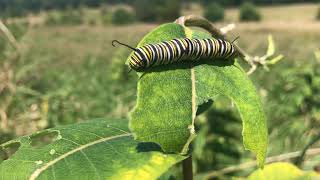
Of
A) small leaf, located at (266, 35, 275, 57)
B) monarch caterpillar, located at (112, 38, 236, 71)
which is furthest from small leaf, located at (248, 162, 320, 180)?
monarch caterpillar, located at (112, 38, 236, 71)

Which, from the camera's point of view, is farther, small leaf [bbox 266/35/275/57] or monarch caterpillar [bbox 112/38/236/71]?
small leaf [bbox 266/35/275/57]

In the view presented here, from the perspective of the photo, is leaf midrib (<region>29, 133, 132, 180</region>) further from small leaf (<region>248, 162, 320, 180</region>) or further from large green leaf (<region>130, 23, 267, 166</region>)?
small leaf (<region>248, 162, 320, 180</region>)

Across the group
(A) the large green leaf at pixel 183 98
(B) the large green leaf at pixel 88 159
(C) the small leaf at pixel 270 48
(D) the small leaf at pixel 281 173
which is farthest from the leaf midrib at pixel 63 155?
(C) the small leaf at pixel 270 48

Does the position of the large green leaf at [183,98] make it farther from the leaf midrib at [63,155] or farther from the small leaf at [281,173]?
the small leaf at [281,173]

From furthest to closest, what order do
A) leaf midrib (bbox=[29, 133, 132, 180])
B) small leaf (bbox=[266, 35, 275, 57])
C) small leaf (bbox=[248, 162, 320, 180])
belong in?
small leaf (bbox=[266, 35, 275, 57]), small leaf (bbox=[248, 162, 320, 180]), leaf midrib (bbox=[29, 133, 132, 180])

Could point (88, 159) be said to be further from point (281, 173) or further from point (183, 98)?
point (281, 173)

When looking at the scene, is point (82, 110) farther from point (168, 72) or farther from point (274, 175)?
point (168, 72)

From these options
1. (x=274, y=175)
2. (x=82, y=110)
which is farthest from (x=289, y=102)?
(x=274, y=175)
